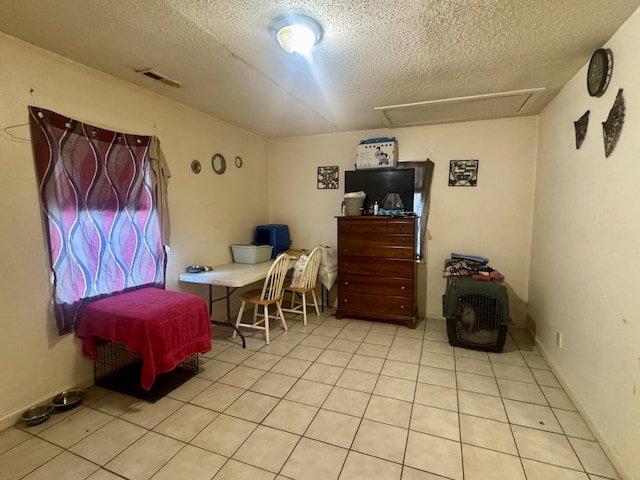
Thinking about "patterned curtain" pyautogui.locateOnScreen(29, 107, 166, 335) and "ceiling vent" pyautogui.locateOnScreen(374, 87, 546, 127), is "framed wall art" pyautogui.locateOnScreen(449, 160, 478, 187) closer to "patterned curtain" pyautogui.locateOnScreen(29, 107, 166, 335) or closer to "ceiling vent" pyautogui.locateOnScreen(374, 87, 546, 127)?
"ceiling vent" pyautogui.locateOnScreen(374, 87, 546, 127)

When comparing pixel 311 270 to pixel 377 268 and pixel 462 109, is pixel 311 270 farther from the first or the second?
pixel 462 109

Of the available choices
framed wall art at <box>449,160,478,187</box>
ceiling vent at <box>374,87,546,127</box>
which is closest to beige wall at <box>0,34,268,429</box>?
ceiling vent at <box>374,87,546,127</box>

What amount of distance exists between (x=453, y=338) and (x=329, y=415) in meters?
1.58

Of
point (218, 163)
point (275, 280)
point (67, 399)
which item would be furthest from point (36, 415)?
point (218, 163)

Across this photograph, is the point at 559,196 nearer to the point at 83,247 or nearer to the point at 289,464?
the point at 289,464

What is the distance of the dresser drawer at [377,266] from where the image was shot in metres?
3.38

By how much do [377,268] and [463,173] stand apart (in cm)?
146

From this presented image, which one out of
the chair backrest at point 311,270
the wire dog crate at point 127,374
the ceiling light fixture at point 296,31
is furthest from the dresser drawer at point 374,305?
the ceiling light fixture at point 296,31

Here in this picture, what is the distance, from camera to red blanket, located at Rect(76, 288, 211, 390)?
6.54 feet

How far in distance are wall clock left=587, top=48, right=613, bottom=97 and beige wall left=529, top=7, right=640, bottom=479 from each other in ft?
0.12

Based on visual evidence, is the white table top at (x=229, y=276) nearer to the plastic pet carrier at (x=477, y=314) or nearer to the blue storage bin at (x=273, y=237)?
the blue storage bin at (x=273, y=237)

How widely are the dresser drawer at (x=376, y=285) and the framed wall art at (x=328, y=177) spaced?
49.1 inches

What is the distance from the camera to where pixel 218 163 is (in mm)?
3486

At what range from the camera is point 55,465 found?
1.59m
